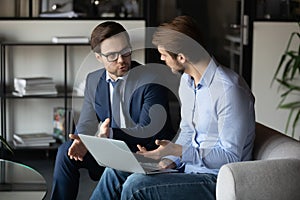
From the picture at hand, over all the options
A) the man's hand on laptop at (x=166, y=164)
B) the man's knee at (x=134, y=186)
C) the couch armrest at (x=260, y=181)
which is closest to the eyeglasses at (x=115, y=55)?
the man's hand on laptop at (x=166, y=164)

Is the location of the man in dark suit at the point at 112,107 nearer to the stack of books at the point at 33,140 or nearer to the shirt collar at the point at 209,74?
the shirt collar at the point at 209,74

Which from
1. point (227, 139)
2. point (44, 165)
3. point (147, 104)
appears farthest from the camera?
point (44, 165)

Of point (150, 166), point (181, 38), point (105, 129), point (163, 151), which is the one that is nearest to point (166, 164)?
point (150, 166)

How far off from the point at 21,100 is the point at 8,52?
1.29ft

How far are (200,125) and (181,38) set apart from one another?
0.37m

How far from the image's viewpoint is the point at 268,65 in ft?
17.4

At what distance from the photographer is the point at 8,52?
5.12 m

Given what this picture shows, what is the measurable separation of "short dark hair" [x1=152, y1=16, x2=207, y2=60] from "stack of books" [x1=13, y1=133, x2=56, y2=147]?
261 cm

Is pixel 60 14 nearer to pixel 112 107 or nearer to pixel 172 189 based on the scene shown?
pixel 112 107

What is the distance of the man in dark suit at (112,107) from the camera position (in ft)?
9.98

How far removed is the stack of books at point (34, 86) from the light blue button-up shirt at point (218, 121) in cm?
241

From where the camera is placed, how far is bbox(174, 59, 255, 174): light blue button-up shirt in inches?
100

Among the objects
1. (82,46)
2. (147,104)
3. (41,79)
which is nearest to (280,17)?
(82,46)

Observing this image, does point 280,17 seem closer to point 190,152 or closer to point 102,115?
point 102,115
